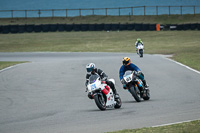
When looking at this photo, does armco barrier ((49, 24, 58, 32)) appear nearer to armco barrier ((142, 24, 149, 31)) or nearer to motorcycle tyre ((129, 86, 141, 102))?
armco barrier ((142, 24, 149, 31))

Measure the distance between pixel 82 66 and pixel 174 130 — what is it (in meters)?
15.9

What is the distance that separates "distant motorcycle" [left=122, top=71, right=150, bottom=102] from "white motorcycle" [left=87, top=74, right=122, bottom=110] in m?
1.05

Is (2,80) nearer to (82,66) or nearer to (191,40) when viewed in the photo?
(82,66)

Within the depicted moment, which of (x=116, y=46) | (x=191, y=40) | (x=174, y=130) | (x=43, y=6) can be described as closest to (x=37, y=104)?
(x=174, y=130)

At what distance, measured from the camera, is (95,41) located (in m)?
48.8

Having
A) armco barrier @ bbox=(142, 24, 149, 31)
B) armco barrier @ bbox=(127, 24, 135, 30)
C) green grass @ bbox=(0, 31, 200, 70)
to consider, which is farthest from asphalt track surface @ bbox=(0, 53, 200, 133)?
armco barrier @ bbox=(127, 24, 135, 30)

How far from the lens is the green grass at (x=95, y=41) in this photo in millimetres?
42281

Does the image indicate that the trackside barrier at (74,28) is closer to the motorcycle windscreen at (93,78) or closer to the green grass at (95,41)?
the green grass at (95,41)

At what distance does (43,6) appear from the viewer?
270 ft

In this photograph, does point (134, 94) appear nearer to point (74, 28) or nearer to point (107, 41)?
point (107, 41)

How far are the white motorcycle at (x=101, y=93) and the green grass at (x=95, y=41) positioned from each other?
28.9m

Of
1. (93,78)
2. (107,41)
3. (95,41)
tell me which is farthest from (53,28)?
(93,78)

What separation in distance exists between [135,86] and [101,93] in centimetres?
176

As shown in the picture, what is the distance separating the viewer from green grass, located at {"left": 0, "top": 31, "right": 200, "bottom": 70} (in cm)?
4228
